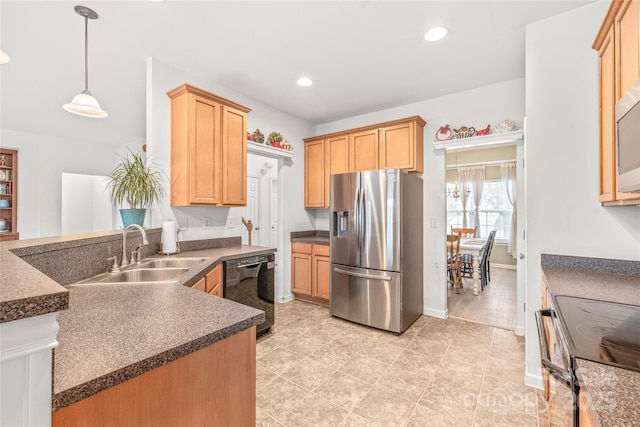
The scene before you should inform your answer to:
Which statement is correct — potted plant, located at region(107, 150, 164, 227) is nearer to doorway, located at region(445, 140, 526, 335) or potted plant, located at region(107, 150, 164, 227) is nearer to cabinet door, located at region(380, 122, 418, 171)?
cabinet door, located at region(380, 122, 418, 171)

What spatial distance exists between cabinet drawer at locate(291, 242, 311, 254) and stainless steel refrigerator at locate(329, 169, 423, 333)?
616mm

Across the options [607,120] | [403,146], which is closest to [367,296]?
[403,146]

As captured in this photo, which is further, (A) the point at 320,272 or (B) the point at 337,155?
(B) the point at 337,155

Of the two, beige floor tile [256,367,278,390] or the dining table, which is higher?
the dining table

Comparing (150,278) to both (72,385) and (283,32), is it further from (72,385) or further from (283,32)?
(283,32)

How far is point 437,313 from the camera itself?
345cm

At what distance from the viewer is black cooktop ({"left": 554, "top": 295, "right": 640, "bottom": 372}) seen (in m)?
0.85

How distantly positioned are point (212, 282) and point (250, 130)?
206cm

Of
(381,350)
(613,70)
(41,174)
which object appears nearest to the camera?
(613,70)

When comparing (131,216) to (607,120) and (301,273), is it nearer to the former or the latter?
(301,273)

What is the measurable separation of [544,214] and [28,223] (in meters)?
6.74

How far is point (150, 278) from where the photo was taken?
2.09m

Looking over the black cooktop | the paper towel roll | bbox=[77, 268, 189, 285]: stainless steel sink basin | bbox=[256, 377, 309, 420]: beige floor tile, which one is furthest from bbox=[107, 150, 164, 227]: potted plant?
the black cooktop

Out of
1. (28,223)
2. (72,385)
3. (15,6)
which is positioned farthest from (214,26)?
(28,223)
